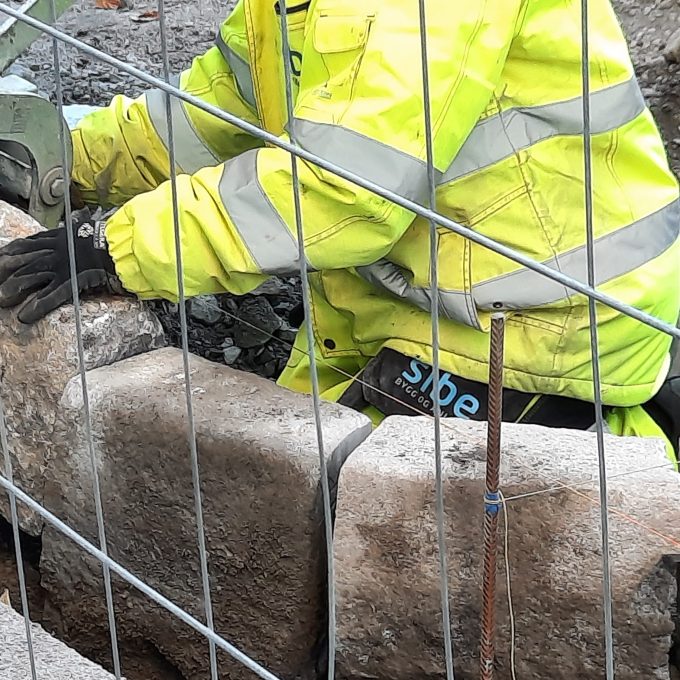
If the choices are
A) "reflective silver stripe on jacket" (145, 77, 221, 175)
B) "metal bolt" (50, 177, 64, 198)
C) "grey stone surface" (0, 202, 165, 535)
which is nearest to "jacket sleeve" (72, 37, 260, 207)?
"reflective silver stripe on jacket" (145, 77, 221, 175)

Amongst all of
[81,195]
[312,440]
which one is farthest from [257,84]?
[312,440]

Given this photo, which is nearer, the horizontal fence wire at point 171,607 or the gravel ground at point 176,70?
the horizontal fence wire at point 171,607

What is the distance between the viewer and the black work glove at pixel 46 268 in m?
1.49

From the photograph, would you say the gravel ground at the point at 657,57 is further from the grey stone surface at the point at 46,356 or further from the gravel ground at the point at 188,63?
the grey stone surface at the point at 46,356

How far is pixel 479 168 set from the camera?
1.44 metres

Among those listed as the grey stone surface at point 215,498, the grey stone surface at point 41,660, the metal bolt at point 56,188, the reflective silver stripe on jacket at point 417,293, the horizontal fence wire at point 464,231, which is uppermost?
the horizontal fence wire at point 464,231

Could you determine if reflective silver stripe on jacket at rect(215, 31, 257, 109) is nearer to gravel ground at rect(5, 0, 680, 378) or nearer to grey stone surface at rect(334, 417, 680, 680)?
gravel ground at rect(5, 0, 680, 378)

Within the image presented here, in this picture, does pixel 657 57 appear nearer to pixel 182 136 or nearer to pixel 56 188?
pixel 182 136

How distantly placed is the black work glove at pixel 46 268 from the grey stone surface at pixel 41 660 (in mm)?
432

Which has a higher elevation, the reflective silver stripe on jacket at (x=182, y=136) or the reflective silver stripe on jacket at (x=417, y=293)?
the reflective silver stripe on jacket at (x=182, y=136)

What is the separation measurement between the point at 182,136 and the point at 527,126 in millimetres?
738

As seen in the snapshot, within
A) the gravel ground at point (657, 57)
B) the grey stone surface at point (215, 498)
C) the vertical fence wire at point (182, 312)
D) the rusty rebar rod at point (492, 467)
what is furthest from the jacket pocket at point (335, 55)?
the gravel ground at point (657, 57)

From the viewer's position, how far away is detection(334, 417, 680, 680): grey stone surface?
123 centimetres

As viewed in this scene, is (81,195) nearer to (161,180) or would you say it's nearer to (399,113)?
(161,180)
